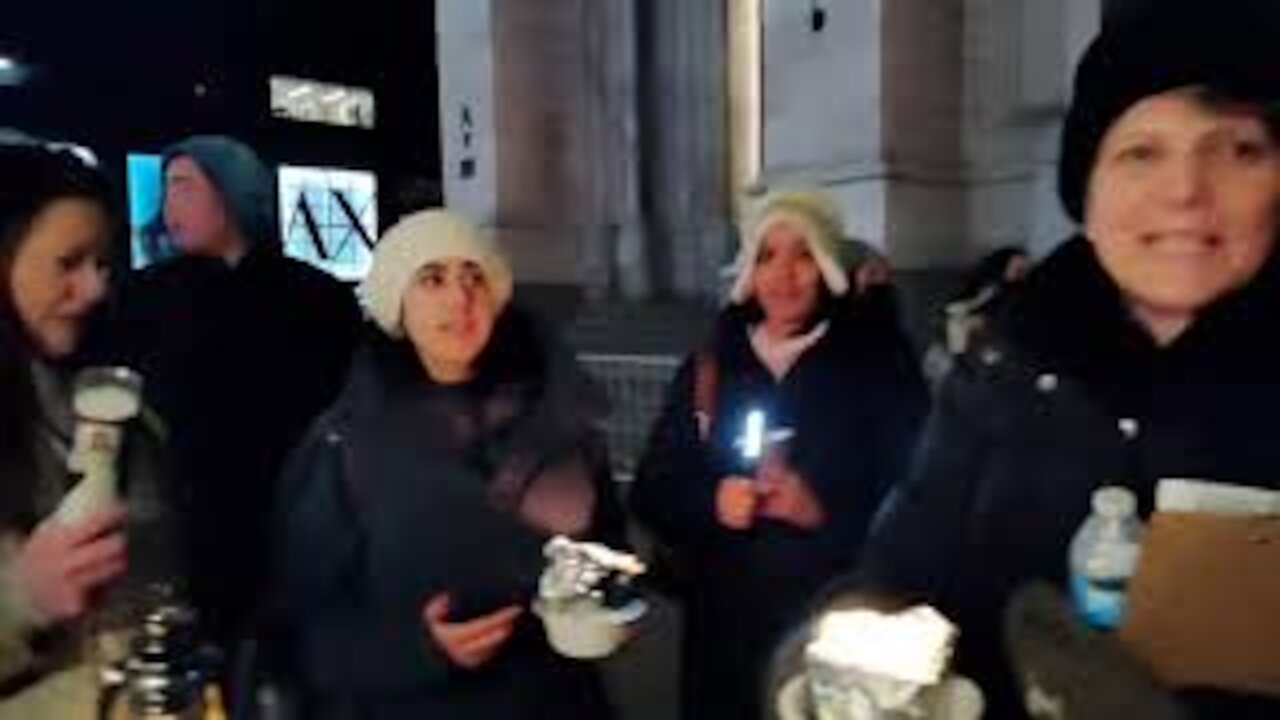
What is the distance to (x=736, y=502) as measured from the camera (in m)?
3.26

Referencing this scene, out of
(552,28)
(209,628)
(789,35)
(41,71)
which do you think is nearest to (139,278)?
(209,628)

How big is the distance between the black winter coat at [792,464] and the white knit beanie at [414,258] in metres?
0.80

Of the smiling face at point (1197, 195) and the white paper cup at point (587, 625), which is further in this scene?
the white paper cup at point (587, 625)

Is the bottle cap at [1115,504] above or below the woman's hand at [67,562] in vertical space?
above

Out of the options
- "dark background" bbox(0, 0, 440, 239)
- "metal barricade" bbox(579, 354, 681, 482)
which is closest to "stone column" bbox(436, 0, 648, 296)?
"metal barricade" bbox(579, 354, 681, 482)

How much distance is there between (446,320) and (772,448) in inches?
37.2

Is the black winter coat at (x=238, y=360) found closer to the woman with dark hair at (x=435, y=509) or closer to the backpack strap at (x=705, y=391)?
the woman with dark hair at (x=435, y=509)

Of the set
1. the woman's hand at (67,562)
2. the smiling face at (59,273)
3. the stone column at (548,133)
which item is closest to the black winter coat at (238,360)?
the smiling face at (59,273)

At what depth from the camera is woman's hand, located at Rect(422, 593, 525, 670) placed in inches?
98.2

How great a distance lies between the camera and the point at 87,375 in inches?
81.4

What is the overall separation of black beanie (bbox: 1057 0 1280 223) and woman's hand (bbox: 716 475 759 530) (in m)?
1.56

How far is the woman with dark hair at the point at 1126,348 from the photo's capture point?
1.67m

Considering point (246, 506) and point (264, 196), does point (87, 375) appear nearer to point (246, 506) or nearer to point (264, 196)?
point (246, 506)

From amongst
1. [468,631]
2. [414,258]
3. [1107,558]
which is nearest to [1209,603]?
[1107,558]
